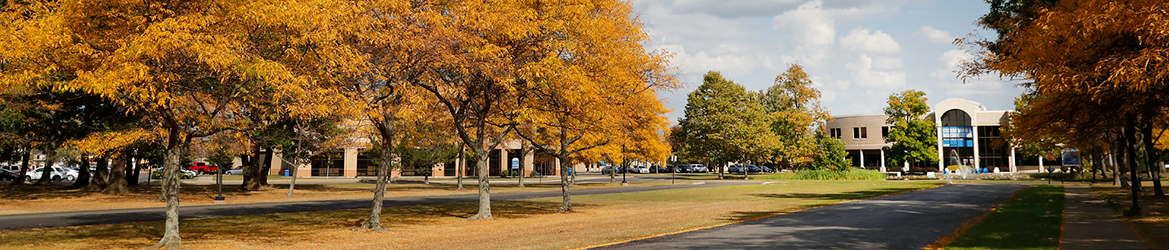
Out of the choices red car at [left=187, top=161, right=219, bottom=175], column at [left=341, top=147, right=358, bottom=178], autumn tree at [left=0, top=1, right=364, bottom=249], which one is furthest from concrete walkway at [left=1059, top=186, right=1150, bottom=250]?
red car at [left=187, top=161, right=219, bottom=175]

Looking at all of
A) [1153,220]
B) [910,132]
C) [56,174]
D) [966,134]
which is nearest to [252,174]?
[56,174]

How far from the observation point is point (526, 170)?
7806 centimetres

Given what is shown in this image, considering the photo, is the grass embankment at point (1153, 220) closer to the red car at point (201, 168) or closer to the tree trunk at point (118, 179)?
the tree trunk at point (118, 179)

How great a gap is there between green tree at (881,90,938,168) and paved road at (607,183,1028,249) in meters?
48.9

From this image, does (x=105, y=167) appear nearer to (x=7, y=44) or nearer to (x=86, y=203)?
(x=86, y=203)

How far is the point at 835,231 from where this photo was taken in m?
14.6

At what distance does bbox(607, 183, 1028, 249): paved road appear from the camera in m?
12.4

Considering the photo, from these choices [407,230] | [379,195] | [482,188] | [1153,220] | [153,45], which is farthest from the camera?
[482,188]

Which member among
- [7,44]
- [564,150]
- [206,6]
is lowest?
[564,150]

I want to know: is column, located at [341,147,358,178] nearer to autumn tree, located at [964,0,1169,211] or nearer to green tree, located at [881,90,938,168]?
green tree, located at [881,90,938,168]

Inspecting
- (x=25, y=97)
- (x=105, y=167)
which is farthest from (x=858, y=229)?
(x=105, y=167)

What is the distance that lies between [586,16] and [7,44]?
1216 cm

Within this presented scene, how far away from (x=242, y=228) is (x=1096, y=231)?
61.3 ft

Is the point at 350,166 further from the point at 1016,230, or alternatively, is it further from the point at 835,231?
the point at 1016,230
